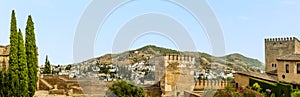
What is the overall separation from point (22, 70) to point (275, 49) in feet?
73.2

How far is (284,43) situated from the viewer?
104 ft

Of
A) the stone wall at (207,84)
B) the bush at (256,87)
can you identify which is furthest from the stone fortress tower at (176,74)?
the bush at (256,87)

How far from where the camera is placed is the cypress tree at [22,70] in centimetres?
1521

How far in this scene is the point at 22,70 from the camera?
15430mm

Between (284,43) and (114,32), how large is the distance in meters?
21.0

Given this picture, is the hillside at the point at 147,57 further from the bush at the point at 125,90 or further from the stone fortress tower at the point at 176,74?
the bush at the point at 125,90

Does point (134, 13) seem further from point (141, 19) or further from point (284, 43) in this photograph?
point (284, 43)

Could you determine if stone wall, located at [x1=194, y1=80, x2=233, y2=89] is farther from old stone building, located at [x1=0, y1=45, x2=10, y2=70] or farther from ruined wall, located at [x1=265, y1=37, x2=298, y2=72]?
ruined wall, located at [x1=265, y1=37, x2=298, y2=72]

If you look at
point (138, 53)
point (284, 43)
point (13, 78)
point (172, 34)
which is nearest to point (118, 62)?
point (138, 53)

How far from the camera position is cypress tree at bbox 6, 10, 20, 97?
14930 mm

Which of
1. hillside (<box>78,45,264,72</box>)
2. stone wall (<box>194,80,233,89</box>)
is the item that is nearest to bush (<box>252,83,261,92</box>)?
stone wall (<box>194,80,233,89</box>)

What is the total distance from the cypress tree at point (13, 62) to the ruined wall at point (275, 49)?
21.6 metres

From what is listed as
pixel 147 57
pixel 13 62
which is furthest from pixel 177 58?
pixel 13 62

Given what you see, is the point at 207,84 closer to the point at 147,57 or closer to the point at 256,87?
the point at 256,87
